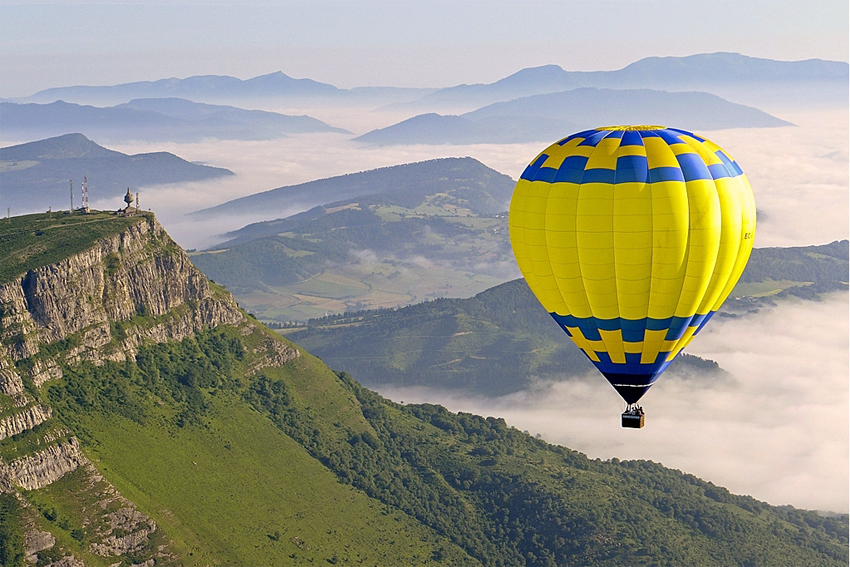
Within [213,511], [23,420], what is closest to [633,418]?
[213,511]

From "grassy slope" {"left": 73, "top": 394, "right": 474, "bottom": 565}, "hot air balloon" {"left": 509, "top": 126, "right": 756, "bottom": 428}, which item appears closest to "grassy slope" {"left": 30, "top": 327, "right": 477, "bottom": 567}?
"grassy slope" {"left": 73, "top": 394, "right": 474, "bottom": 565}

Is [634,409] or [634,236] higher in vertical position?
[634,236]

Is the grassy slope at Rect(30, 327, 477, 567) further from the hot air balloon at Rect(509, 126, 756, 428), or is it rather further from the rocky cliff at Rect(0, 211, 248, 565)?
the hot air balloon at Rect(509, 126, 756, 428)

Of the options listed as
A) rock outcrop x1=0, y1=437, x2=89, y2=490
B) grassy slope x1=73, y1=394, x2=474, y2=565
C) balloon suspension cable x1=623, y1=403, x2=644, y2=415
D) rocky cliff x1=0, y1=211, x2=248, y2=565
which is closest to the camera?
balloon suspension cable x1=623, y1=403, x2=644, y2=415

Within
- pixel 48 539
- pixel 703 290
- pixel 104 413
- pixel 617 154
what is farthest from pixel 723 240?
pixel 104 413

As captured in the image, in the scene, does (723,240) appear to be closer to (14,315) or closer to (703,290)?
(703,290)

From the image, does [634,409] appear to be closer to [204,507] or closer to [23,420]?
[204,507]

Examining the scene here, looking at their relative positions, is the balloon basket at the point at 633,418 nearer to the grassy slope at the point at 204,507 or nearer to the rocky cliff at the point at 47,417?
the grassy slope at the point at 204,507

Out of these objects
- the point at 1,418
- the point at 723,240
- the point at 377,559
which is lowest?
the point at 377,559

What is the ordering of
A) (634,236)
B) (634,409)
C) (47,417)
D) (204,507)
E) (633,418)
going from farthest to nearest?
(204,507)
(47,417)
(634,409)
(633,418)
(634,236)
